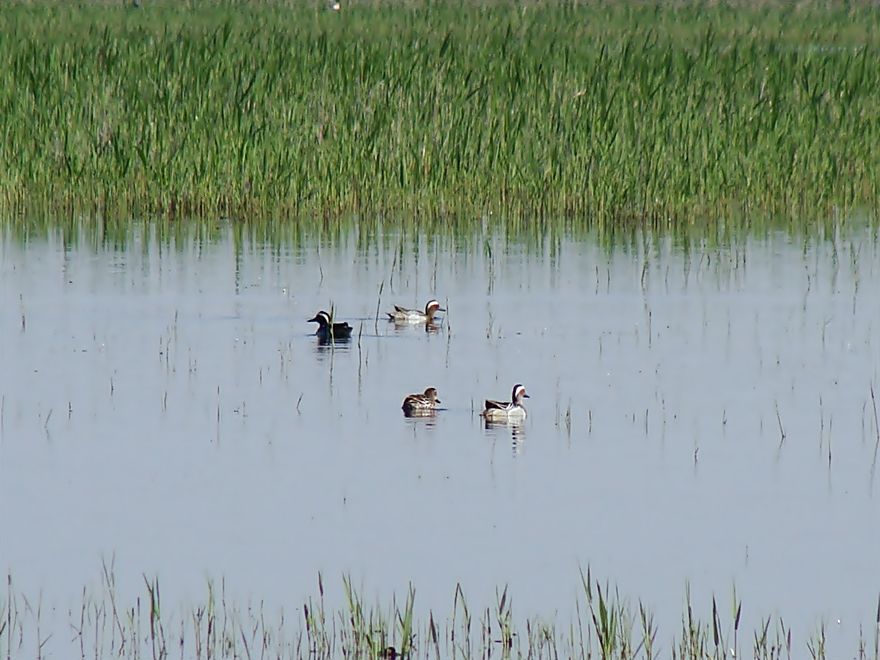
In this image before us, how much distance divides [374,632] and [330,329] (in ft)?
18.1

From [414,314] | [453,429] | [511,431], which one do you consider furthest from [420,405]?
[414,314]

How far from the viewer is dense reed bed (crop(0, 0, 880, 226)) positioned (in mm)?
16156

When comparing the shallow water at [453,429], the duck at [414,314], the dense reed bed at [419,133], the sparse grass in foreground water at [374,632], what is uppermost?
the dense reed bed at [419,133]

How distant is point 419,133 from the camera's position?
16641mm

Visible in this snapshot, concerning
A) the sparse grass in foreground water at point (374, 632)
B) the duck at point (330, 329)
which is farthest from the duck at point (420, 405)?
the sparse grass in foreground water at point (374, 632)

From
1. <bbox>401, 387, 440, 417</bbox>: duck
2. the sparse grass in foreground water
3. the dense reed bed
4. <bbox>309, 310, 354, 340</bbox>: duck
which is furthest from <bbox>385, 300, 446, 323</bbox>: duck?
the sparse grass in foreground water

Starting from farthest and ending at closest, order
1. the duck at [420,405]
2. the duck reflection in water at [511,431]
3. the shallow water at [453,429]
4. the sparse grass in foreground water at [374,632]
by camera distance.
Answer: the duck at [420,405]
the duck reflection in water at [511,431]
the shallow water at [453,429]
the sparse grass in foreground water at [374,632]

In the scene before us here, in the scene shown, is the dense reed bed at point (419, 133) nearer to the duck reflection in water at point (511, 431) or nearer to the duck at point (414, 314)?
the duck at point (414, 314)

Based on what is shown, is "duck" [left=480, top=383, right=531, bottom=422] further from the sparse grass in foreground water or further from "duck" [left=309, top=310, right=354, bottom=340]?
the sparse grass in foreground water

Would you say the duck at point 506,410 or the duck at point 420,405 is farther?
the duck at point 420,405

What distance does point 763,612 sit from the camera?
6.23 metres

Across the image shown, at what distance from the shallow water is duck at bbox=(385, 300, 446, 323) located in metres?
0.15

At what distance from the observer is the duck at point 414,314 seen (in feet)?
38.3

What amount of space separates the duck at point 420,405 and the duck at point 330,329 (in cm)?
202
